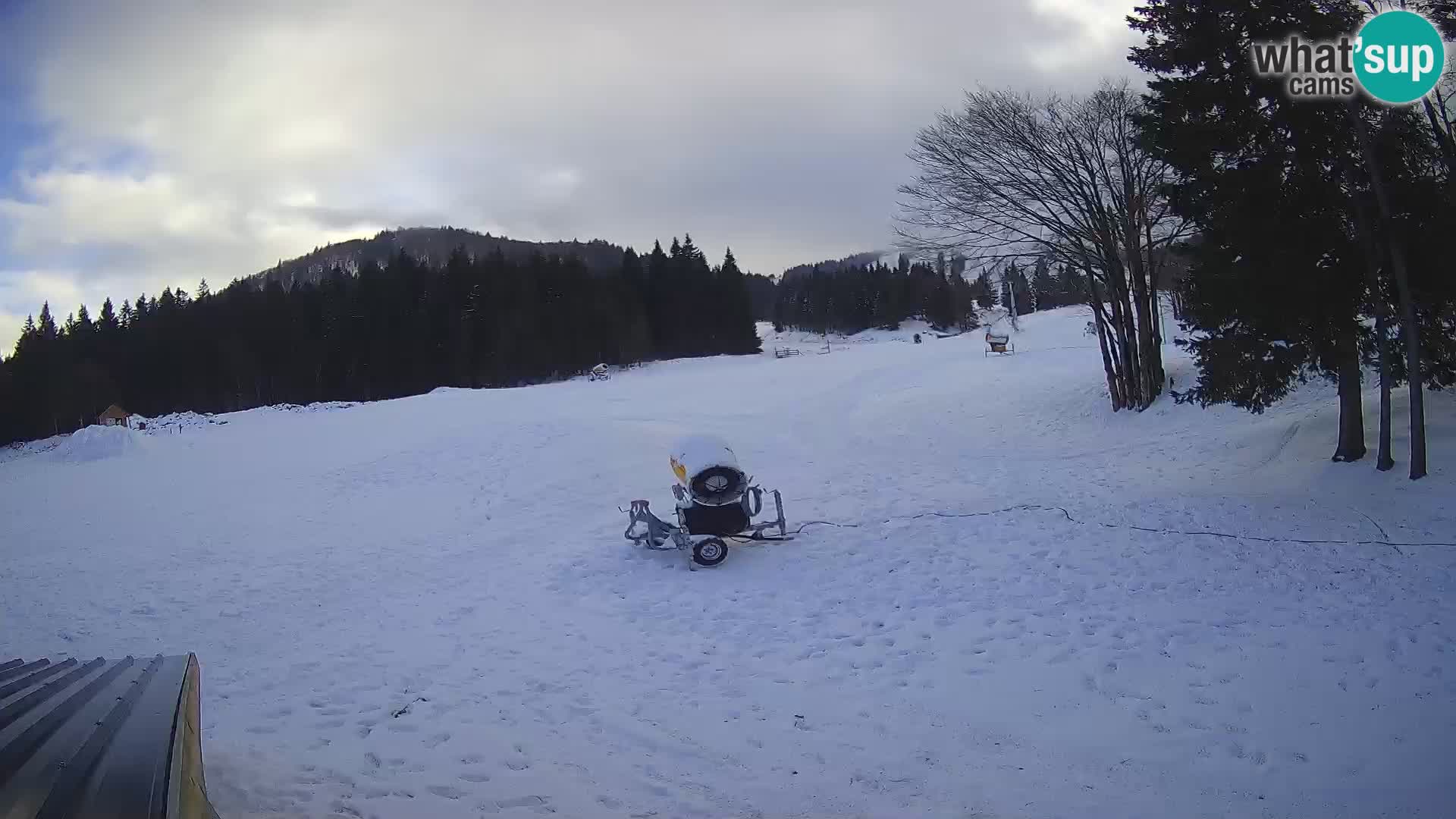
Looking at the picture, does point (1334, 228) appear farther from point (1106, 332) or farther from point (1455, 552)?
point (1106, 332)

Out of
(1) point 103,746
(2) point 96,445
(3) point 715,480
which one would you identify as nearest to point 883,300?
(2) point 96,445

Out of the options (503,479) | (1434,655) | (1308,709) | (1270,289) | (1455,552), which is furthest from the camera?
(503,479)

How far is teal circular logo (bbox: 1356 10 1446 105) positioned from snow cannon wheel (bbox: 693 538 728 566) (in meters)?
10.2

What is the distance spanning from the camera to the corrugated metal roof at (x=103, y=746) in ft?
8.63

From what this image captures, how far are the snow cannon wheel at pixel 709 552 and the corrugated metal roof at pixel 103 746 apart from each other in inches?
229

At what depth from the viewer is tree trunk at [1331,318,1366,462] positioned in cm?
1057

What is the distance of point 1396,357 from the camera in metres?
10.5

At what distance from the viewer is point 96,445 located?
22.8 metres

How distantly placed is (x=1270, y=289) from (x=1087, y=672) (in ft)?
23.0

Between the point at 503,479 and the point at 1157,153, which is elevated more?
the point at 1157,153

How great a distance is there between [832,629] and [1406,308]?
27.9 feet

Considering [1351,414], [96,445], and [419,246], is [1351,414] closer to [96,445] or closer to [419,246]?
[96,445]

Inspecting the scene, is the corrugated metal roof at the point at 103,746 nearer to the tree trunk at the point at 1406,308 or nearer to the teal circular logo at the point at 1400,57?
the tree trunk at the point at 1406,308

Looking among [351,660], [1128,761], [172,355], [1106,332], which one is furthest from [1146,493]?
[172,355]
